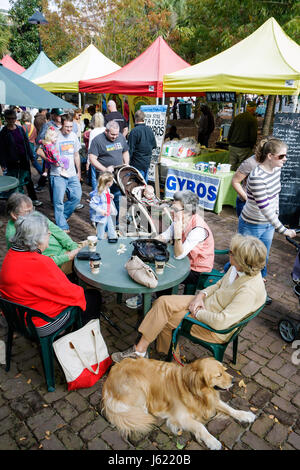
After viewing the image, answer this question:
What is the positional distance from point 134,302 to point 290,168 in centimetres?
451

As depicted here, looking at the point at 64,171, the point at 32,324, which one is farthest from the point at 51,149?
the point at 32,324

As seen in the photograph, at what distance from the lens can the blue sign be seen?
7.12 metres

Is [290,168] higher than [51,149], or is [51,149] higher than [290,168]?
[51,149]

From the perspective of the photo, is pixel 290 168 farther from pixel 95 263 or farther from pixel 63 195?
pixel 95 263

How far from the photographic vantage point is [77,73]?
36.7 feet

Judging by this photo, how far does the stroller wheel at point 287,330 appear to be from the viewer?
3506mm

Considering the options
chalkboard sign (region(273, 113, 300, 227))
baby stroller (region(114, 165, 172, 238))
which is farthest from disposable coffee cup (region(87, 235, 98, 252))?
chalkboard sign (region(273, 113, 300, 227))

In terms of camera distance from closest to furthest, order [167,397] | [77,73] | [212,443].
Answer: [212,443], [167,397], [77,73]

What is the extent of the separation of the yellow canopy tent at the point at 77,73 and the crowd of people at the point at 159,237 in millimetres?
5190

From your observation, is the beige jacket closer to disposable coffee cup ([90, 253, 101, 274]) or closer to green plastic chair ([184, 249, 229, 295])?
green plastic chair ([184, 249, 229, 295])

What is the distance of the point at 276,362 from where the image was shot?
3270 millimetres

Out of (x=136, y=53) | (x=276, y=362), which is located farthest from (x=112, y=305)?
(x=136, y=53)

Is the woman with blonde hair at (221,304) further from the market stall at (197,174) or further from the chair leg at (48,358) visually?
the market stall at (197,174)
